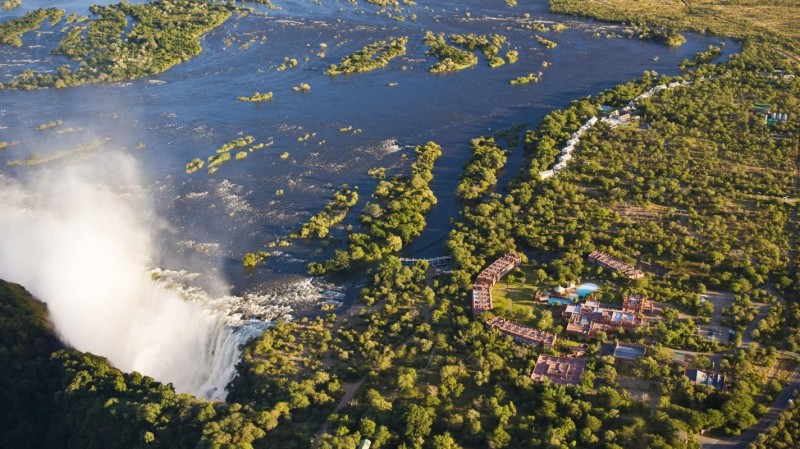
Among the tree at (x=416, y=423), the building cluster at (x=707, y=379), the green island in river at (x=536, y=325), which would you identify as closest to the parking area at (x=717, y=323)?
the green island in river at (x=536, y=325)

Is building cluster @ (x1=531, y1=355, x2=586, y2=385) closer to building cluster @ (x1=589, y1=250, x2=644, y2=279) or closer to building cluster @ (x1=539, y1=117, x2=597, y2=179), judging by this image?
building cluster @ (x1=589, y1=250, x2=644, y2=279)

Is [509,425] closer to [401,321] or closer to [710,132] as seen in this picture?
[401,321]

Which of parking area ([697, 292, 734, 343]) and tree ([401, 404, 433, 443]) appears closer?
tree ([401, 404, 433, 443])

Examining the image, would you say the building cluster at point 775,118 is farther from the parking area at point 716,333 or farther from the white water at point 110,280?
the white water at point 110,280

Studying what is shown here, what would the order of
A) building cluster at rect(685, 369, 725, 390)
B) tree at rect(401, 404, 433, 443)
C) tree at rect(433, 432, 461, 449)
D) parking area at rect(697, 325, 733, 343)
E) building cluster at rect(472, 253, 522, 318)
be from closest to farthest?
tree at rect(433, 432, 461, 449)
tree at rect(401, 404, 433, 443)
building cluster at rect(685, 369, 725, 390)
parking area at rect(697, 325, 733, 343)
building cluster at rect(472, 253, 522, 318)

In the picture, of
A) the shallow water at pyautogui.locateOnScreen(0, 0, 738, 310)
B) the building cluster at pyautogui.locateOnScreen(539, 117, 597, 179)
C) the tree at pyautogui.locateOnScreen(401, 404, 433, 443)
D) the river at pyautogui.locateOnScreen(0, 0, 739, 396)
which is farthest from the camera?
the building cluster at pyautogui.locateOnScreen(539, 117, 597, 179)

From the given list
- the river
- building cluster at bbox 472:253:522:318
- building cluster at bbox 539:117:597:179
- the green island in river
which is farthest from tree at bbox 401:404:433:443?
building cluster at bbox 539:117:597:179
